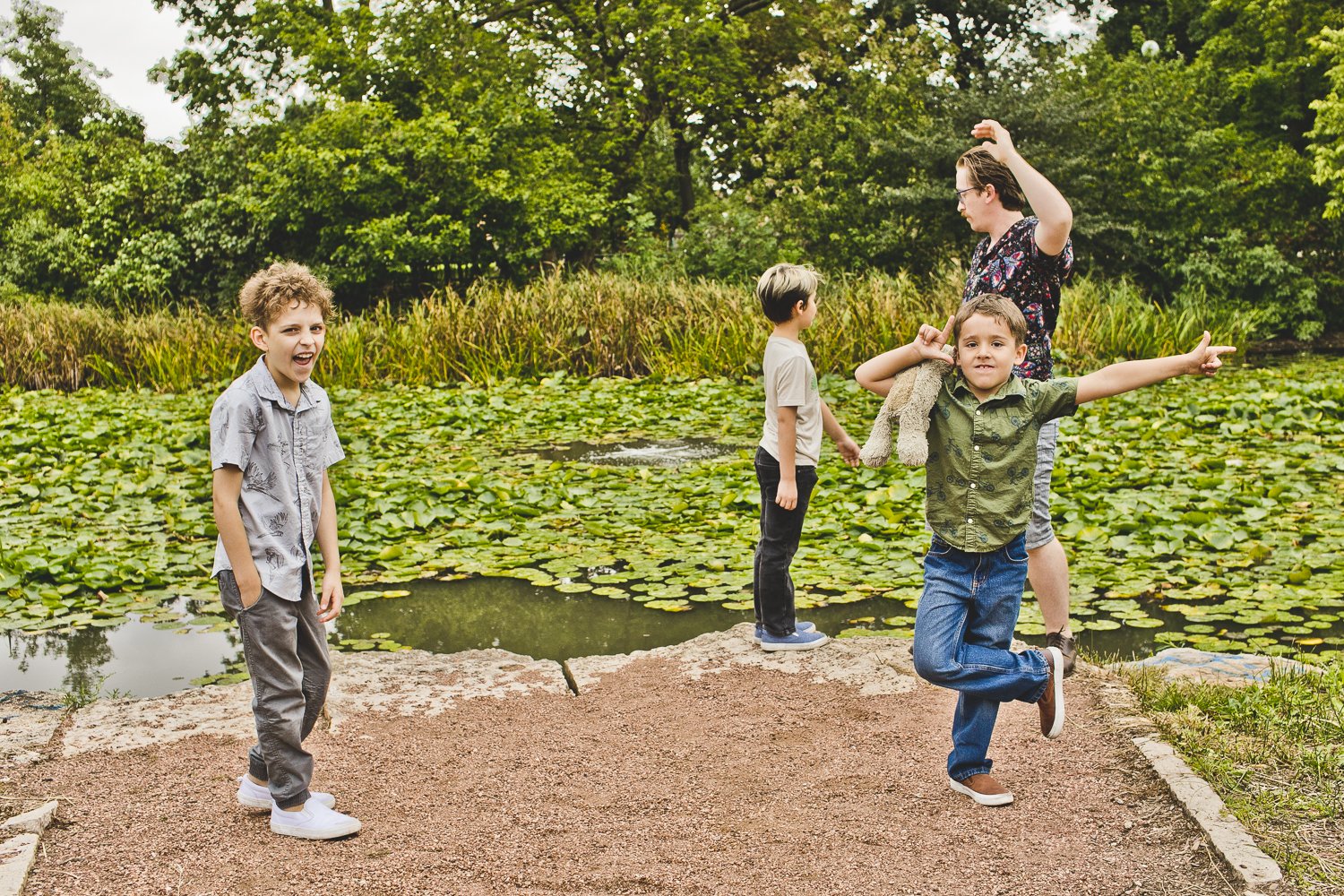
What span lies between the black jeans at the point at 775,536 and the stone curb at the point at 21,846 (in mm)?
2513

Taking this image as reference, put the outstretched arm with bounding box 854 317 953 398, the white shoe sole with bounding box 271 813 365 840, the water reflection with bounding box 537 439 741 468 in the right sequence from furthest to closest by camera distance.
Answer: the water reflection with bounding box 537 439 741 468 → the outstretched arm with bounding box 854 317 953 398 → the white shoe sole with bounding box 271 813 365 840

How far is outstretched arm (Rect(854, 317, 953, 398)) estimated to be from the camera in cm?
A: 317

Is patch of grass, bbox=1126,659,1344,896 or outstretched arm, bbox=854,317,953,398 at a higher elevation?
outstretched arm, bbox=854,317,953,398

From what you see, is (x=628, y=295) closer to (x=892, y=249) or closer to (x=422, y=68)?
(x=892, y=249)

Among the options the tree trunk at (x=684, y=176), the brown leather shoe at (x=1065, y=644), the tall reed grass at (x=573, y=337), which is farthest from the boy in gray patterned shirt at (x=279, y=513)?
the tree trunk at (x=684, y=176)

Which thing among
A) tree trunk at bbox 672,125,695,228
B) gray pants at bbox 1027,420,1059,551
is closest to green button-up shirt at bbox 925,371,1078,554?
gray pants at bbox 1027,420,1059,551

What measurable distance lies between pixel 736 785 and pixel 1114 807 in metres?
1.08

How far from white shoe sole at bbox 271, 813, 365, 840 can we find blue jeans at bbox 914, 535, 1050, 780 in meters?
1.61

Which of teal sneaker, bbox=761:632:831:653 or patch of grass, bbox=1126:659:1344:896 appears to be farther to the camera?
teal sneaker, bbox=761:632:831:653

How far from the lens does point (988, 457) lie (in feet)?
10.4

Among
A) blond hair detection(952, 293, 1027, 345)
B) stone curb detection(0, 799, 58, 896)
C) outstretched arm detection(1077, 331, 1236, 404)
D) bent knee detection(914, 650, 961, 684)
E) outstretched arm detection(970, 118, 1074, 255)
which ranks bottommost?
stone curb detection(0, 799, 58, 896)

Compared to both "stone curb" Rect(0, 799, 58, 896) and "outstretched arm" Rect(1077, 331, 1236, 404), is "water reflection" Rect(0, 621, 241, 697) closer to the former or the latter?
"stone curb" Rect(0, 799, 58, 896)

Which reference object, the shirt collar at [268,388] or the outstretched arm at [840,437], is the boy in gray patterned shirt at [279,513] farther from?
the outstretched arm at [840,437]

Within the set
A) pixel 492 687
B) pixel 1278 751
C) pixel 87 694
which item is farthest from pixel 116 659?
pixel 1278 751
